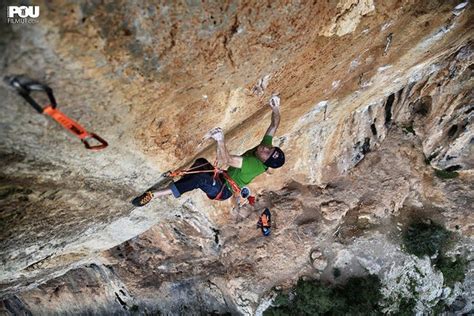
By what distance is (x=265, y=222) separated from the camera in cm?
938

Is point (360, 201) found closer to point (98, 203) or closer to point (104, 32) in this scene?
point (98, 203)

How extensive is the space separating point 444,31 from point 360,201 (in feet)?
18.1

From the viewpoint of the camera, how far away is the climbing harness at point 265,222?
9387mm

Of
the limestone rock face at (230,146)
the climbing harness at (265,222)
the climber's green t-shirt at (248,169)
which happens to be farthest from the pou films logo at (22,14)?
the climbing harness at (265,222)

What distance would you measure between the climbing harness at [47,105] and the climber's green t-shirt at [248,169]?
2.48m

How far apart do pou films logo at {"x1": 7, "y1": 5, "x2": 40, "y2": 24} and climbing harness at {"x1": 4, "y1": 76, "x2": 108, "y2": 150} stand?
465mm

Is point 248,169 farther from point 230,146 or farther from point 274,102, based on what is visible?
point 274,102

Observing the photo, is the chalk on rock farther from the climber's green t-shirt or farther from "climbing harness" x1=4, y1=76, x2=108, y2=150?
"climbing harness" x1=4, y1=76, x2=108, y2=150

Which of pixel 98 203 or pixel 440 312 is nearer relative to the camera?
pixel 98 203

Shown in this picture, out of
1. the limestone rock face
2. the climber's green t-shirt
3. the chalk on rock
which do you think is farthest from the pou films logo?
the climber's green t-shirt

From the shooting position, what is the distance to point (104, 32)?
2.69 metres

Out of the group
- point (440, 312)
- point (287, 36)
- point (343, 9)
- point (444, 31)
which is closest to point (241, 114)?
point (287, 36)

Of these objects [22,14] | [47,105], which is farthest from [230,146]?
[22,14]

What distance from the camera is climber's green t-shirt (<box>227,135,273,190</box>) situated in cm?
547
